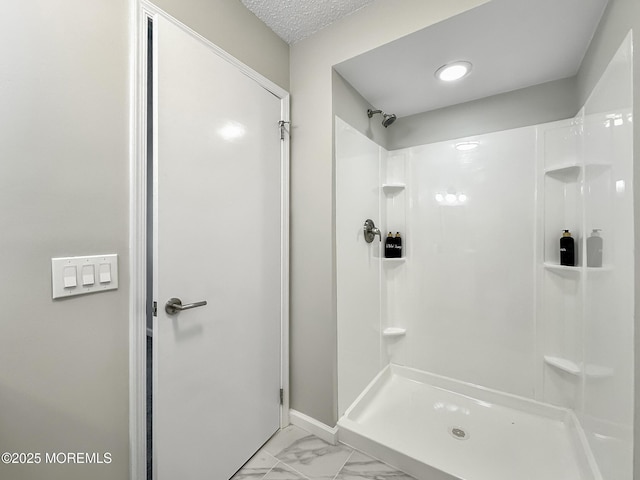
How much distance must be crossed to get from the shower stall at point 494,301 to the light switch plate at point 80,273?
1.02m

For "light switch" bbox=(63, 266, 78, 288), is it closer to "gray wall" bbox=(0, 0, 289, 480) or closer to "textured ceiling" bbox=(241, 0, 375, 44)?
"gray wall" bbox=(0, 0, 289, 480)

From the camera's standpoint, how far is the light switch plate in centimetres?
77

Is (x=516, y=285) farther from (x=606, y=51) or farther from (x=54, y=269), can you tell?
(x=54, y=269)

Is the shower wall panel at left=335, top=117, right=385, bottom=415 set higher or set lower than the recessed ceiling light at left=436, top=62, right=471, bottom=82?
lower

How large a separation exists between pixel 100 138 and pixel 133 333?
2.19 feet

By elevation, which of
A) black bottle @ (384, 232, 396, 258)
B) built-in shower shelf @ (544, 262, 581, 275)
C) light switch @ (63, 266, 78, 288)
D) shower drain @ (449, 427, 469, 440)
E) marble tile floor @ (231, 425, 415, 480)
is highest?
black bottle @ (384, 232, 396, 258)

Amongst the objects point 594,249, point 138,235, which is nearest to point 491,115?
point 594,249

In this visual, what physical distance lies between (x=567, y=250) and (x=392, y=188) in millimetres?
1121

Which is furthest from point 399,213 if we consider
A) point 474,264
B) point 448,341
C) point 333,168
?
point 448,341

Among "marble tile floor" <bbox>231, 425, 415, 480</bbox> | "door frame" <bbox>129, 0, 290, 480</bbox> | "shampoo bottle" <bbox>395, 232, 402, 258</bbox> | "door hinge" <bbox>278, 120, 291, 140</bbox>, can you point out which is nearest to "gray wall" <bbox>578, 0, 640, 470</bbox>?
"marble tile floor" <bbox>231, 425, 415, 480</bbox>

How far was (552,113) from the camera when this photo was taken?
1.58m

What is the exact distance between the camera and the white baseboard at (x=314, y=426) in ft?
4.79

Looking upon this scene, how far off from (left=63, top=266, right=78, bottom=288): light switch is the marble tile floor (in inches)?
Result: 45.3

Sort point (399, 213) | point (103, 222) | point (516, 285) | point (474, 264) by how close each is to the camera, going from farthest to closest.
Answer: point (399, 213)
point (474, 264)
point (516, 285)
point (103, 222)
